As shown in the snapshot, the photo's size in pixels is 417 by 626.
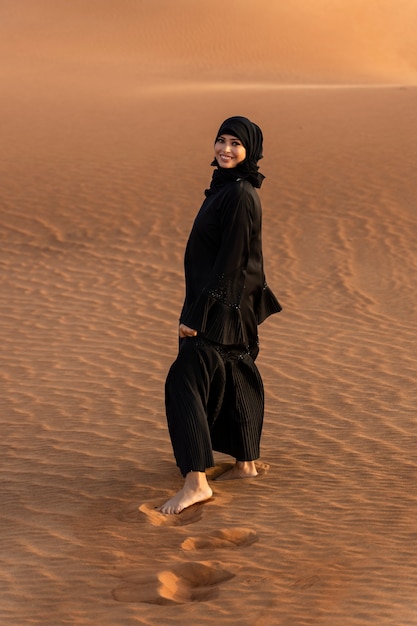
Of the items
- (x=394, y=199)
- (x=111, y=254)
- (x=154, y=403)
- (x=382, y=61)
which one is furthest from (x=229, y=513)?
(x=382, y=61)

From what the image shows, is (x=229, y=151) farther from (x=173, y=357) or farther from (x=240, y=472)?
(x=173, y=357)

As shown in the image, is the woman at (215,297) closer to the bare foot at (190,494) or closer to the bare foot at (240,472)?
the bare foot at (190,494)

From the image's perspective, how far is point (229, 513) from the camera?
20.1 feet

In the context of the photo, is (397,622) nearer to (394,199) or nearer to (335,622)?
(335,622)

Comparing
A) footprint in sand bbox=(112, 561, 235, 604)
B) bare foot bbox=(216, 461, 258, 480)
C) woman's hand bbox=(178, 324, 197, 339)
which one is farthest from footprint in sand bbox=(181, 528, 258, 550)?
woman's hand bbox=(178, 324, 197, 339)

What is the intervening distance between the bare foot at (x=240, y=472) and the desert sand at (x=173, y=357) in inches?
4.5

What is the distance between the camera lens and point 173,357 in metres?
10.5

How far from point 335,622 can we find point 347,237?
35.7ft

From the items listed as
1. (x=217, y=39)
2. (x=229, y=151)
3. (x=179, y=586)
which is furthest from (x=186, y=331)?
(x=217, y=39)

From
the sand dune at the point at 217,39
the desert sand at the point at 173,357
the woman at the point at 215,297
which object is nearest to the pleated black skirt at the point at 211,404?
the woman at the point at 215,297

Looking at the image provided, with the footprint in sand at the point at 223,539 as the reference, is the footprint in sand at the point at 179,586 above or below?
below

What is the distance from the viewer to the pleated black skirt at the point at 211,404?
6.16 meters

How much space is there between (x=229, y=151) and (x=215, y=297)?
31.5 inches

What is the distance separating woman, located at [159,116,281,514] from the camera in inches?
241
